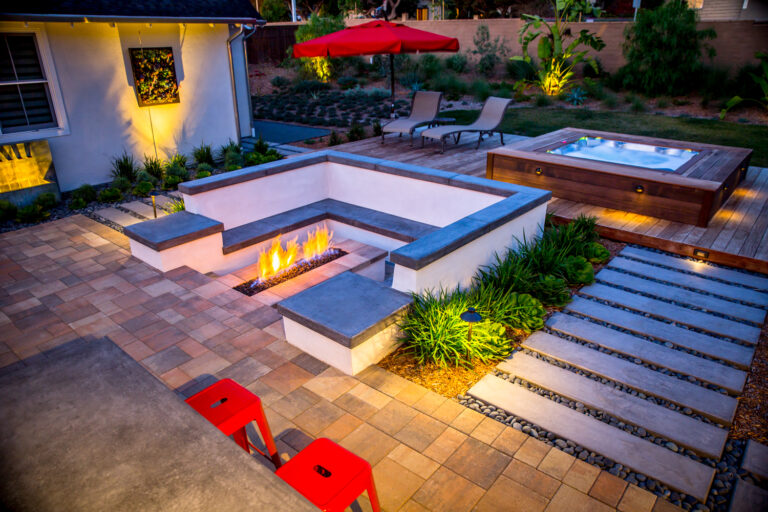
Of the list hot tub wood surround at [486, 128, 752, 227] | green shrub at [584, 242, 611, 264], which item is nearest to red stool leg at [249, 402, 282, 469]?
green shrub at [584, 242, 611, 264]

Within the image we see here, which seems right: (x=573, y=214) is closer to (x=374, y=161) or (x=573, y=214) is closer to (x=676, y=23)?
(x=374, y=161)

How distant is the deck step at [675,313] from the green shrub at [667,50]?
13594mm

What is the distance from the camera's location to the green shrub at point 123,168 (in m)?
8.91

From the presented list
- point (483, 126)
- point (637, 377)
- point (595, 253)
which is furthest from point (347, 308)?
point (483, 126)

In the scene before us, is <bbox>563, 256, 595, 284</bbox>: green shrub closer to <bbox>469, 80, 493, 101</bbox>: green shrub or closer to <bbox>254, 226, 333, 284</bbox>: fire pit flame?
<bbox>254, 226, 333, 284</bbox>: fire pit flame

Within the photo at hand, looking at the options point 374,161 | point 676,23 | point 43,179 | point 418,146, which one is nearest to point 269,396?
point 374,161

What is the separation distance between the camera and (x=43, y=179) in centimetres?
793

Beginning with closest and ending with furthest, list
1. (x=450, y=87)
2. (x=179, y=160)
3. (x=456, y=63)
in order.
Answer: (x=179, y=160), (x=450, y=87), (x=456, y=63)

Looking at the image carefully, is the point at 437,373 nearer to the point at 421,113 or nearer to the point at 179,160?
the point at 179,160

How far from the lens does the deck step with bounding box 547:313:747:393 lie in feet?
12.7

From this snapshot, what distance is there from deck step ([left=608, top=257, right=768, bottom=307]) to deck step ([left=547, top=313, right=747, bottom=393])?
55.0 inches

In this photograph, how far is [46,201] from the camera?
7.53m

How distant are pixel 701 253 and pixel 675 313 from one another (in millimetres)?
1533

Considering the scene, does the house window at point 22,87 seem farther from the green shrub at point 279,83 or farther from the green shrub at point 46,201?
the green shrub at point 279,83
